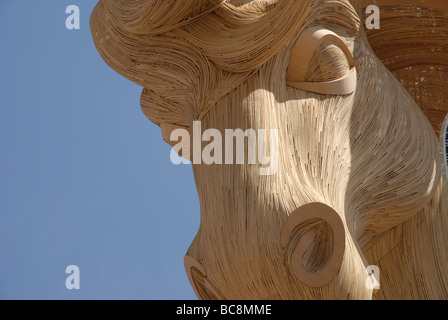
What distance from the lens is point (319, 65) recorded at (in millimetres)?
3662

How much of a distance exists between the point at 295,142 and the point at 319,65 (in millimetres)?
384

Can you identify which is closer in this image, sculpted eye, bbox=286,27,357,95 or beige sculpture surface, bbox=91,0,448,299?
beige sculpture surface, bbox=91,0,448,299

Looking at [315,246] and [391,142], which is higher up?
[391,142]

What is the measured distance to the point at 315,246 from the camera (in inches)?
133

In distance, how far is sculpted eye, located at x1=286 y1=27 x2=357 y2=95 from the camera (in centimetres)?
362

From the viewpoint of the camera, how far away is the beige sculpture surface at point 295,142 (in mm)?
3314

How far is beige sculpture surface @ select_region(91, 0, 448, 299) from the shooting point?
331 centimetres

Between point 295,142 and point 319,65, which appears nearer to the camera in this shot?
point 295,142

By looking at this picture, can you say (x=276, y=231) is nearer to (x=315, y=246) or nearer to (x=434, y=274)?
(x=315, y=246)

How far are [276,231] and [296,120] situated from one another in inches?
19.7

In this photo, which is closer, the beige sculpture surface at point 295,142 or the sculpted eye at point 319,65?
the beige sculpture surface at point 295,142

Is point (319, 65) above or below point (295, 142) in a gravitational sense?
above
